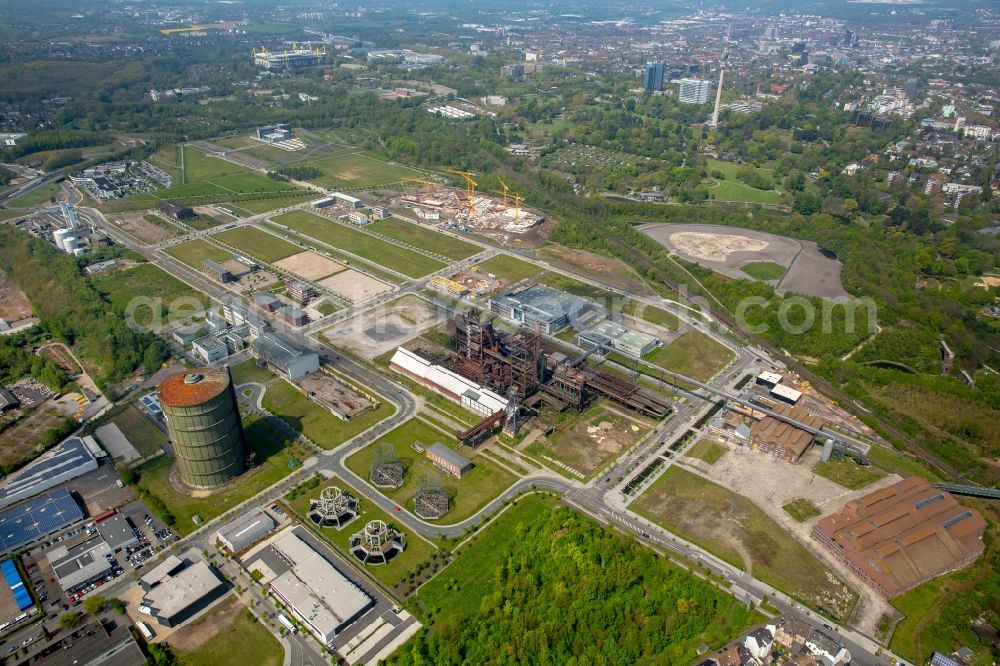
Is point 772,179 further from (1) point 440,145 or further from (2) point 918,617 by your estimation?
(2) point 918,617

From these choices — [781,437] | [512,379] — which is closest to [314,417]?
[512,379]

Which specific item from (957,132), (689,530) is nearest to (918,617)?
(689,530)

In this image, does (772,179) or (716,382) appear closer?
(716,382)

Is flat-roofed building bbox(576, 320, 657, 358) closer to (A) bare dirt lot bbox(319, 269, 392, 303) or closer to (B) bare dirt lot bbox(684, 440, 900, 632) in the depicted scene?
(B) bare dirt lot bbox(684, 440, 900, 632)

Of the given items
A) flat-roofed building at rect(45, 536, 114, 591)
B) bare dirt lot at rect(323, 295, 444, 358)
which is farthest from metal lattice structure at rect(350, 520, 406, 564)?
bare dirt lot at rect(323, 295, 444, 358)

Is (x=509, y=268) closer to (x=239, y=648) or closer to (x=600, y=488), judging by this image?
(x=600, y=488)
